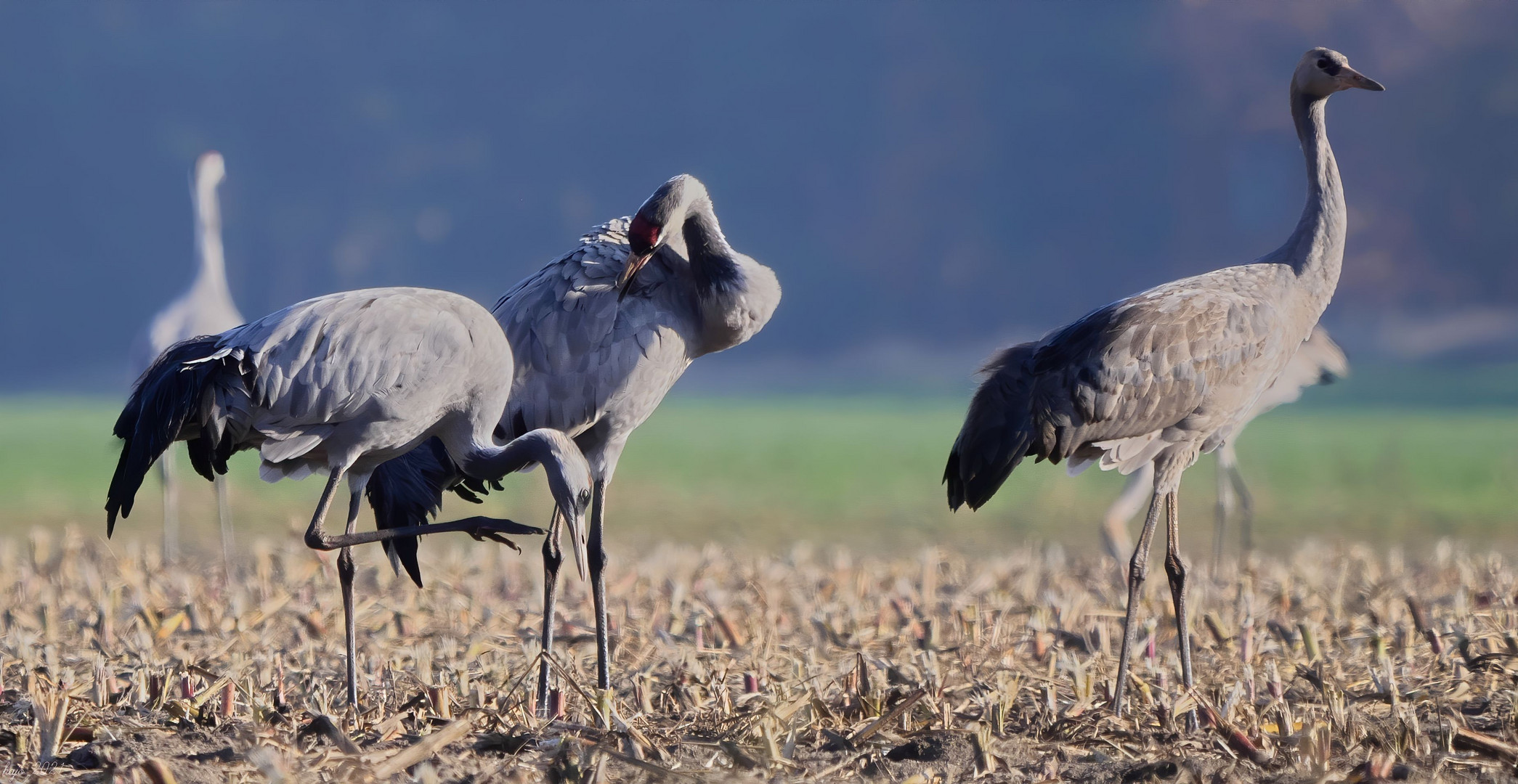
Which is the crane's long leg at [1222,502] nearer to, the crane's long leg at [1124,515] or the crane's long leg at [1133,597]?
the crane's long leg at [1124,515]

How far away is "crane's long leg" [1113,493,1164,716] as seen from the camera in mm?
3873

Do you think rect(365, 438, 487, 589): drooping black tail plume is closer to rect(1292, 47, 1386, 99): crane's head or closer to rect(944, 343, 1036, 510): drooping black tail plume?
rect(944, 343, 1036, 510): drooping black tail plume

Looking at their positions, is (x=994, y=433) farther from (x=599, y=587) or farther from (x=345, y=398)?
(x=345, y=398)

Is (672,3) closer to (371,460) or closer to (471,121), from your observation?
(471,121)

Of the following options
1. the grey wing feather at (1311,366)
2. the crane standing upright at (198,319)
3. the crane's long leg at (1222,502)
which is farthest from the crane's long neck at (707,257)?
the crane's long leg at (1222,502)

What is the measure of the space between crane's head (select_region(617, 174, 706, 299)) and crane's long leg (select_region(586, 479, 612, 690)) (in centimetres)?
62

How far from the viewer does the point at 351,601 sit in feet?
14.0

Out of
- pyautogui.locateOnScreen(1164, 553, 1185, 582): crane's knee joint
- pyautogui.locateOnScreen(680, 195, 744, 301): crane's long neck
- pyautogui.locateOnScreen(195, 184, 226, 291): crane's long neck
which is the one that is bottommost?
pyautogui.locateOnScreen(1164, 553, 1185, 582): crane's knee joint

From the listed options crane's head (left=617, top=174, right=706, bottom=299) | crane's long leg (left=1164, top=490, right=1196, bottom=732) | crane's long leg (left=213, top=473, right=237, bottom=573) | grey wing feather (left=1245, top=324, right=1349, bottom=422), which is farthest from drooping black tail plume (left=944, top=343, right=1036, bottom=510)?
crane's long leg (left=213, top=473, right=237, bottom=573)

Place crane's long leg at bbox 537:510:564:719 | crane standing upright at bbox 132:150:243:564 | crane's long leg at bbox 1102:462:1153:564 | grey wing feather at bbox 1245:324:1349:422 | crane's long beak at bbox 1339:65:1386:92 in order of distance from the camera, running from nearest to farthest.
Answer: crane's long leg at bbox 537:510:564:719
crane's long beak at bbox 1339:65:1386:92
grey wing feather at bbox 1245:324:1349:422
crane standing upright at bbox 132:150:243:564
crane's long leg at bbox 1102:462:1153:564

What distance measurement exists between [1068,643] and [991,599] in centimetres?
92

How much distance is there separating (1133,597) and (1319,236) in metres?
1.25

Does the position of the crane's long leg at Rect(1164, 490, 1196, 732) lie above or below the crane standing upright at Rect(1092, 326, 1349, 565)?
below

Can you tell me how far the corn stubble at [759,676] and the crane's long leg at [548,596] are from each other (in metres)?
0.07
